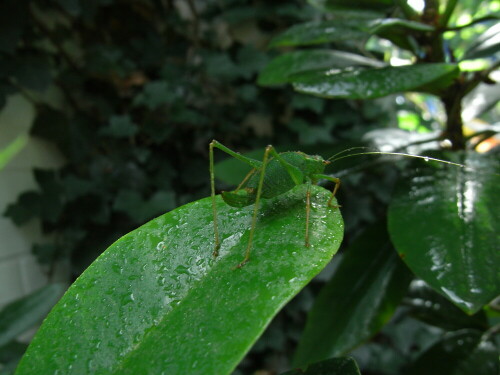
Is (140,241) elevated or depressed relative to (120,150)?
elevated

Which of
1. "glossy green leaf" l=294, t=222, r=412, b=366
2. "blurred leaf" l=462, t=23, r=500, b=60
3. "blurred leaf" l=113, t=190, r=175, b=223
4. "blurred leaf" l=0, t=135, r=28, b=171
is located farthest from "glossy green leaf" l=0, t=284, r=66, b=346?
"blurred leaf" l=462, t=23, r=500, b=60

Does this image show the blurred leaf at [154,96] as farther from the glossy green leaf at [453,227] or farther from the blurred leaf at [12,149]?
the glossy green leaf at [453,227]

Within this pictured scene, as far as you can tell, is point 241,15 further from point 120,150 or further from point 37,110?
point 37,110

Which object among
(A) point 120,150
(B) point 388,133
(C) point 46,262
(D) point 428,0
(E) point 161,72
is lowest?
(C) point 46,262

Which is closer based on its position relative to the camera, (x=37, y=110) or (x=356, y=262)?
(x=356, y=262)

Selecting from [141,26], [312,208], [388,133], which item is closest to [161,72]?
[141,26]
